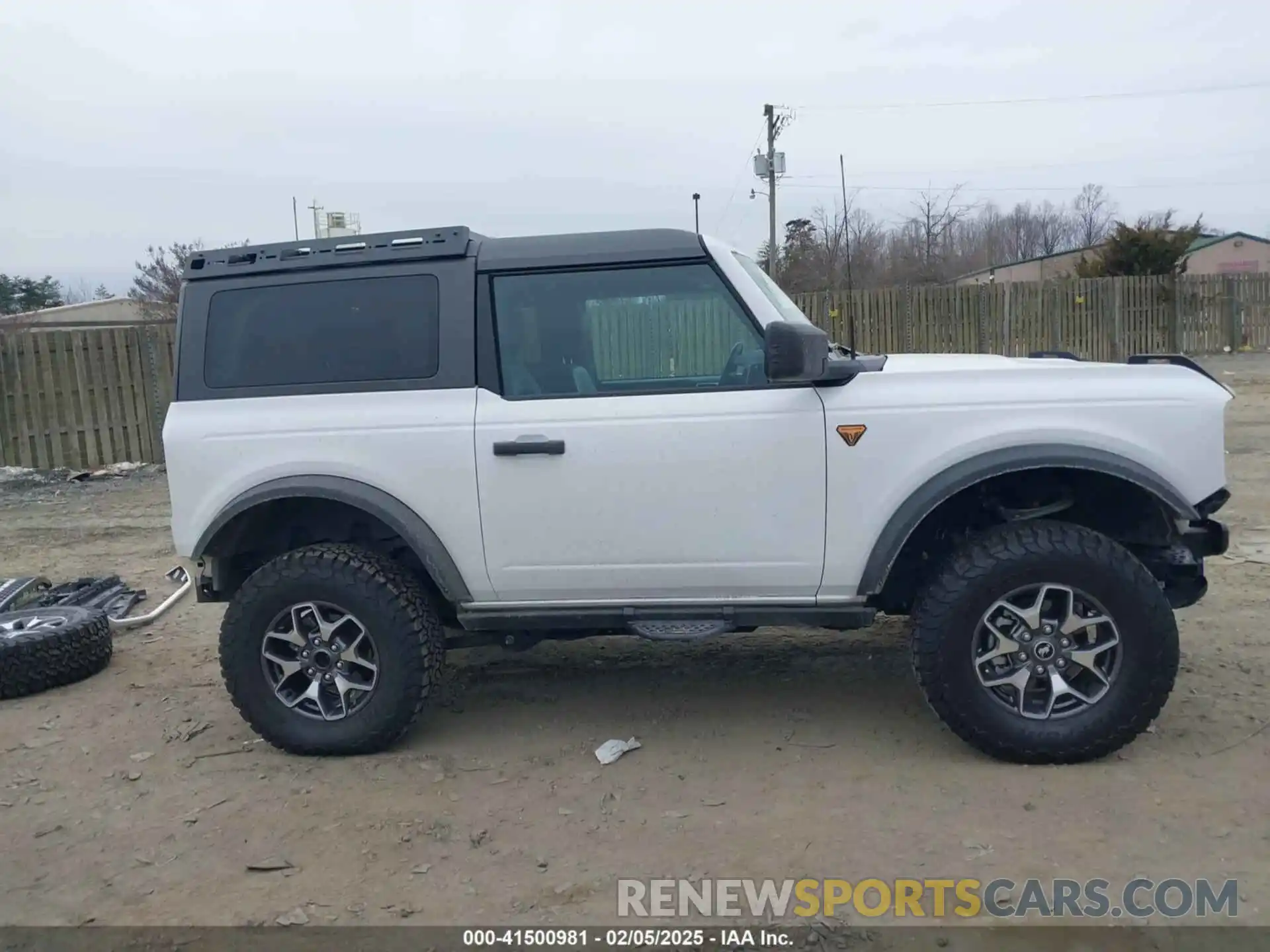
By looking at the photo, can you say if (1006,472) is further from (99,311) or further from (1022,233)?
(1022,233)

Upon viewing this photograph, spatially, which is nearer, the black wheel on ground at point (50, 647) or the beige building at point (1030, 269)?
the black wheel on ground at point (50, 647)

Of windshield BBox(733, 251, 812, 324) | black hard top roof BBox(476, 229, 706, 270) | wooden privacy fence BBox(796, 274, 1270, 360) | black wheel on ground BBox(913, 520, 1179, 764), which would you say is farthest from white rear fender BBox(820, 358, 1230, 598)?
wooden privacy fence BBox(796, 274, 1270, 360)

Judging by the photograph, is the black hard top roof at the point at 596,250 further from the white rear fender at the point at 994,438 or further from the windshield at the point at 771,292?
the white rear fender at the point at 994,438

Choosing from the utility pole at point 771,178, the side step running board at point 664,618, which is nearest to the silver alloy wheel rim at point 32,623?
the side step running board at point 664,618

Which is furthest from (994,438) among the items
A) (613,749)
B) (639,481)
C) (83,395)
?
(83,395)

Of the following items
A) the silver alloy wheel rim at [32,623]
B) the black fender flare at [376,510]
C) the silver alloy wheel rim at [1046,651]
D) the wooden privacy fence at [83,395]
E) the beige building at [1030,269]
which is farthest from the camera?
the beige building at [1030,269]

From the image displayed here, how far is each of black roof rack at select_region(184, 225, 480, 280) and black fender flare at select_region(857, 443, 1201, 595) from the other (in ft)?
6.78

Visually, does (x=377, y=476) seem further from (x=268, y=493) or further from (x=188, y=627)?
(x=188, y=627)

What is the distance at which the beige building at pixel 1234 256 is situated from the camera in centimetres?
4541

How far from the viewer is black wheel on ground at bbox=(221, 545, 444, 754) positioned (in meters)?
4.27

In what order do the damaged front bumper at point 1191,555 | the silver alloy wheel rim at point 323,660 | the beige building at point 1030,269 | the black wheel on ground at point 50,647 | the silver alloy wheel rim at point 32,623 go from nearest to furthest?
the damaged front bumper at point 1191,555, the silver alloy wheel rim at point 323,660, the black wheel on ground at point 50,647, the silver alloy wheel rim at point 32,623, the beige building at point 1030,269

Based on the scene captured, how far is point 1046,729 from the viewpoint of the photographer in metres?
3.95

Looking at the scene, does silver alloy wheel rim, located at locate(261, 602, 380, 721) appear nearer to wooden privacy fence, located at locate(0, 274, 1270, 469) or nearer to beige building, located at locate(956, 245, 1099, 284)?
wooden privacy fence, located at locate(0, 274, 1270, 469)

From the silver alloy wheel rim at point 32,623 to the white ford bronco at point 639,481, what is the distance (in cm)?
145
